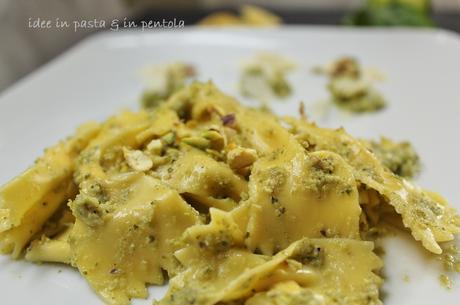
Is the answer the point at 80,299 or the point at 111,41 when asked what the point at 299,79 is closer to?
the point at 111,41

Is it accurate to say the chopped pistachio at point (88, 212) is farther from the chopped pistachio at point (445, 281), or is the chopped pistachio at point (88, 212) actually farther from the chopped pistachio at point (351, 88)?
the chopped pistachio at point (351, 88)

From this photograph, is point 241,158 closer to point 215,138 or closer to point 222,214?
point 215,138

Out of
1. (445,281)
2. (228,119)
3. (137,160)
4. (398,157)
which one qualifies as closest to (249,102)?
(228,119)

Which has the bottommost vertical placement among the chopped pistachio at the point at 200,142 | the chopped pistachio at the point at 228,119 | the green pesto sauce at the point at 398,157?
the green pesto sauce at the point at 398,157

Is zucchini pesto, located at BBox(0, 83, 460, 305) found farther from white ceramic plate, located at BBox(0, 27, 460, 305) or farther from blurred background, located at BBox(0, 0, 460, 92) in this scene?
blurred background, located at BBox(0, 0, 460, 92)

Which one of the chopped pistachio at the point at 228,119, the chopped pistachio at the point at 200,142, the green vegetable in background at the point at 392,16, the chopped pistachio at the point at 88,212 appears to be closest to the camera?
the chopped pistachio at the point at 88,212

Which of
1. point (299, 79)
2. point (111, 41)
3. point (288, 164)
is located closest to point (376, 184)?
point (288, 164)

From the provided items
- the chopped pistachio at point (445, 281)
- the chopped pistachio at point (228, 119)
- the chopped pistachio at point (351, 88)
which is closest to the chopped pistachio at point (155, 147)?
the chopped pistachio at point (228, 119)

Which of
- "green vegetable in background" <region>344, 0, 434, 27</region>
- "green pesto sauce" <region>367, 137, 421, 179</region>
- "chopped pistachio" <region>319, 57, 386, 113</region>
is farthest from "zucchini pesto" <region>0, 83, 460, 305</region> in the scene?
"green vegetable in background" <region>344, 0, 434, 27</region>
